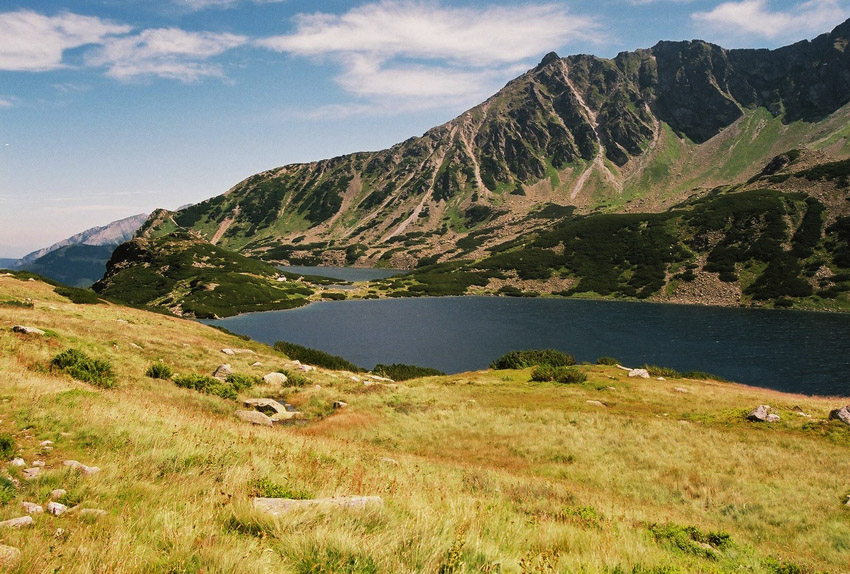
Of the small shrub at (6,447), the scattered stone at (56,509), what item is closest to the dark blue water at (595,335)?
the small shrub at (6,447)

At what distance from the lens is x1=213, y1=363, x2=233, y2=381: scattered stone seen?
94.2 ft

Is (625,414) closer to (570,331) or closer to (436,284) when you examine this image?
(570,331)

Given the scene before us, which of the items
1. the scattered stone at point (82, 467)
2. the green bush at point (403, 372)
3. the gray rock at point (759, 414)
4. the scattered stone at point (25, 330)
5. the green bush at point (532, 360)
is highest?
the scattered stone at point (25, 330)

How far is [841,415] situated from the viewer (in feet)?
81.3

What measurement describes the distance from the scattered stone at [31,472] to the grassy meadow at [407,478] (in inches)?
5.8

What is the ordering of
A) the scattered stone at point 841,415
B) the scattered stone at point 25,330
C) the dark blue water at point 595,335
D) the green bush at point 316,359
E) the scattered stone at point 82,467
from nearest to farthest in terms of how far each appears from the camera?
the scattered stone at point 82,467 → the scattered stone at point 25,330 → the scattered stone at point 841,415 → the green bush at point 316,359 → the dark blue water at point 595,335

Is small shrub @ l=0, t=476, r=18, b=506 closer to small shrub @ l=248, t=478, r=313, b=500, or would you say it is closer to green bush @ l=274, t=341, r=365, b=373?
small shrub @ l=248, t=478, r=313, b=500

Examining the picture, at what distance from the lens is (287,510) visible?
21.0ft

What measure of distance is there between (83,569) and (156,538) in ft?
3.93

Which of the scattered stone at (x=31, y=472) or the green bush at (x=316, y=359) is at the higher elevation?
the scattered stone at (x=31, y=472)

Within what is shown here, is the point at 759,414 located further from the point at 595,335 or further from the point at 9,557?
the point at 595,335

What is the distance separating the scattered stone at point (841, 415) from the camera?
24.3m

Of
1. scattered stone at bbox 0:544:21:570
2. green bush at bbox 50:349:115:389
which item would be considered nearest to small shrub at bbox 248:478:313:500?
scattered stone at bbox 0:544:21:570

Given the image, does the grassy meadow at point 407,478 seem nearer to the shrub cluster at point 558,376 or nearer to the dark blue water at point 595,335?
the shrub cluster at point 558,376
